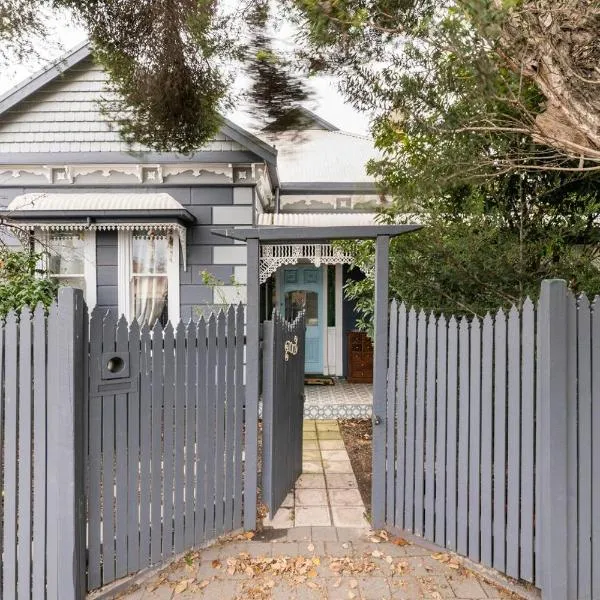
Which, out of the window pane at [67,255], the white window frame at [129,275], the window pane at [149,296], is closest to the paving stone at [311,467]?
the white window frame at [129,275]

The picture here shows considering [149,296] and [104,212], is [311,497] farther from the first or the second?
[104,212]

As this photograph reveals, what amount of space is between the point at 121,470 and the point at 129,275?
185 inches

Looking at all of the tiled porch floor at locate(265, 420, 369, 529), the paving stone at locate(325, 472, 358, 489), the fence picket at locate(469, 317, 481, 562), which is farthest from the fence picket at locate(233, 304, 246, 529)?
the fence picket at locate(469, 317, 481, 562)

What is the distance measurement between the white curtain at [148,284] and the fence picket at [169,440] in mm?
4215

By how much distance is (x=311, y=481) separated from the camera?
4348 mm

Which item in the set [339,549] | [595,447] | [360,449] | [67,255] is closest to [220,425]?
[339,549]

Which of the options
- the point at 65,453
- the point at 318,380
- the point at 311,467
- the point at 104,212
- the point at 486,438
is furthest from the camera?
the point at 318,380

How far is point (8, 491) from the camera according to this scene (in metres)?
2.50

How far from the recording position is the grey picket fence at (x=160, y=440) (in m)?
2.68

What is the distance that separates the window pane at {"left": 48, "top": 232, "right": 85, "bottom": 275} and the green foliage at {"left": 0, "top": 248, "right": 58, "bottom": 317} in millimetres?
994

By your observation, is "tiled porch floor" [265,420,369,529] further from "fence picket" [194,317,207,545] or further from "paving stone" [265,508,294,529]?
"fence picket" [194,317,207,545]

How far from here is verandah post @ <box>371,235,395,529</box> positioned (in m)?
3.37

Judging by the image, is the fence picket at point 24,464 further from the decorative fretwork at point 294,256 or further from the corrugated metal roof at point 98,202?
the decorative fretwork at point 294,256

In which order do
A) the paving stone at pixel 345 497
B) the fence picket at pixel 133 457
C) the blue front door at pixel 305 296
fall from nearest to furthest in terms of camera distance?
the fence picket at pixel 133 457 < the paving stone at pixel 345 497 < the blue front door at pixel 305 296
